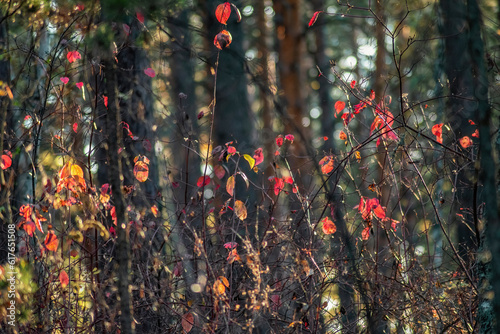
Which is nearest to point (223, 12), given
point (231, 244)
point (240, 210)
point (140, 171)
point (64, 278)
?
point (140, 171)

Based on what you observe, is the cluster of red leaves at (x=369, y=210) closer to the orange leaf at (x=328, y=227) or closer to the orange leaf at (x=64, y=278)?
the orange leaf at (x=328, y=227)

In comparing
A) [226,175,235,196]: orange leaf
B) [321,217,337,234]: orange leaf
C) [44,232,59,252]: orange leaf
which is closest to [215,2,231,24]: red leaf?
[226,175,235,196]: orange leaf

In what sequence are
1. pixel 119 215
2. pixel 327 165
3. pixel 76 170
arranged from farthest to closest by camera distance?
pixel 327 165, pixel 76 170, pixel 119 215

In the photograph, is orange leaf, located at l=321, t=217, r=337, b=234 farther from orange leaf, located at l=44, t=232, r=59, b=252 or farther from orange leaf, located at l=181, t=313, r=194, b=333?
orange leaf, located at l=44, t=232, r=59, b=252

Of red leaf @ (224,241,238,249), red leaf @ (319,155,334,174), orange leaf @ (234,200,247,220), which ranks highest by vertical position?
red leaf @ (319,155,334,174)

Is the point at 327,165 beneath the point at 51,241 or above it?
above

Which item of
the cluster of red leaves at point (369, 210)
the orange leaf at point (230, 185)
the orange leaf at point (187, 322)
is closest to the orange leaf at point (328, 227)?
the cluster of red leaves at point (369, 210)

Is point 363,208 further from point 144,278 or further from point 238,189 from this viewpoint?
point 238,189

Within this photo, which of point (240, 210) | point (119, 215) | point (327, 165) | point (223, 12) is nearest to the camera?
point (119, 215)

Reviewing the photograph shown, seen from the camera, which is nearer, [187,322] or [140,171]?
[187,322]

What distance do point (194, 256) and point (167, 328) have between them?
1.69 ft

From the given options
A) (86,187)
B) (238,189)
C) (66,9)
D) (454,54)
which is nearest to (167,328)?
(86,187)

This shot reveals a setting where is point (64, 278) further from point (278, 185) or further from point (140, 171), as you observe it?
point (278, 185)

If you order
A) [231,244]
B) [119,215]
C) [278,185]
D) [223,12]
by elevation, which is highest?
[223,12]
